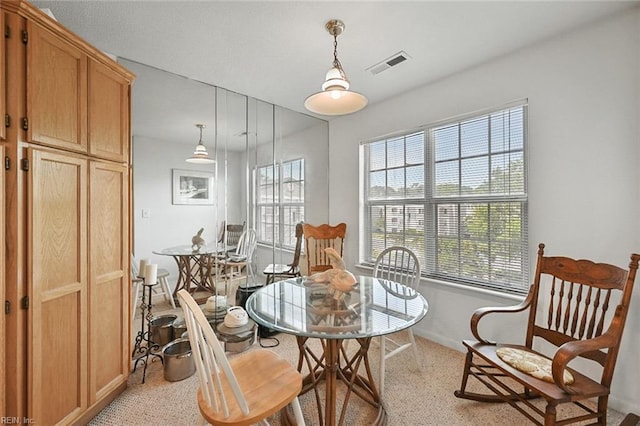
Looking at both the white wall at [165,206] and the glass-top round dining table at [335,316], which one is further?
the white wall at [165,206]

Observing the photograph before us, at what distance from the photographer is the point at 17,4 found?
1261 millimetres

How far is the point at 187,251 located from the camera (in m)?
2.68

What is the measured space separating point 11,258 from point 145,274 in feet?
3.01

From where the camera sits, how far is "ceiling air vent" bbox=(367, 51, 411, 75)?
2.26 metres

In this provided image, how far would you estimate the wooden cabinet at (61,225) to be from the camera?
4.29 feet

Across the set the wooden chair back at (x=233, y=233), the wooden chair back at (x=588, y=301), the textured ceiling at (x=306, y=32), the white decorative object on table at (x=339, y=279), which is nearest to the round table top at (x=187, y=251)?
the wooden chair back at (x=233, y=233)

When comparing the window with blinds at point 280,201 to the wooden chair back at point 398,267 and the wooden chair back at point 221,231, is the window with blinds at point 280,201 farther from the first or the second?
the wooden chair back at point 398,267

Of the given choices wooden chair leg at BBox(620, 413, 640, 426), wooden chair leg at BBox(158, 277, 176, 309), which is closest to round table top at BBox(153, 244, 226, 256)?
wooden chair leg at BBox(158, 277, 176, 309)

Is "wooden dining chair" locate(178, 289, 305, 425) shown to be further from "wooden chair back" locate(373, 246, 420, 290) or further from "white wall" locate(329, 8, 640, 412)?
"white wall" locate(329, 8, 640, 412)

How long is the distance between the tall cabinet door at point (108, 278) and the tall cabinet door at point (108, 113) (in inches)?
4.0

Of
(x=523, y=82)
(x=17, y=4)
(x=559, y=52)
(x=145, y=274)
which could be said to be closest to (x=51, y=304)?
(x=145, y=274)

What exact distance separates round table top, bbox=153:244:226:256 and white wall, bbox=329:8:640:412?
236 centimetres

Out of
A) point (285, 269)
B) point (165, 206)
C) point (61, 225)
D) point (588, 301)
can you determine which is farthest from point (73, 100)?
point (588, 301)

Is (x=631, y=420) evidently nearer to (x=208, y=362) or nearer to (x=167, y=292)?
(x=208, y=362)
